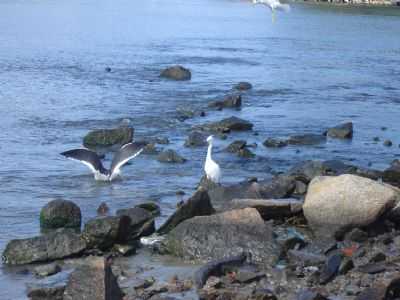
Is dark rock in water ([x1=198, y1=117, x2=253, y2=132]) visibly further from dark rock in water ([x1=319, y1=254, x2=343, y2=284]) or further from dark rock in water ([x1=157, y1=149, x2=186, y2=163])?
dark rock in water ([x1=319, y1=254, x2=343, y2=284])

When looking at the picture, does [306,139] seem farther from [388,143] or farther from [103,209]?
[103,209]

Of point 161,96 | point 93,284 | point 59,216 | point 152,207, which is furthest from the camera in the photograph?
point 161,96

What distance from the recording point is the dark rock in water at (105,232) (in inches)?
461

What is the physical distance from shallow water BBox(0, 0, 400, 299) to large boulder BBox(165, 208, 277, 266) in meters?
2.05

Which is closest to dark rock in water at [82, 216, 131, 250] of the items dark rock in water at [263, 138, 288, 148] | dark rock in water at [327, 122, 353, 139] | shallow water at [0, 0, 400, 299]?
shallow water at [0, 0, 400, 299]

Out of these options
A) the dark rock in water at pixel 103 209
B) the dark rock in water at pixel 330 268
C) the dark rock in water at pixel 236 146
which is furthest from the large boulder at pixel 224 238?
the dark rock in water at pixel 236 146

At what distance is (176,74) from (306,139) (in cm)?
1182

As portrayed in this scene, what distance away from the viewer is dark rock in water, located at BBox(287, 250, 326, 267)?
10.7m

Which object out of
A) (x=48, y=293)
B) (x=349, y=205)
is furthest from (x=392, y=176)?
(x=48, y=293)

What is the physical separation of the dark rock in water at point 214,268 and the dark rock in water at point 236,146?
8.25 m

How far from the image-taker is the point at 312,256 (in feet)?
35.8

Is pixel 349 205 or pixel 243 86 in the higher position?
pixel 349 205

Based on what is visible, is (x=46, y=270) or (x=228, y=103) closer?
(x=46, y=270)

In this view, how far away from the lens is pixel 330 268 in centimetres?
1024
